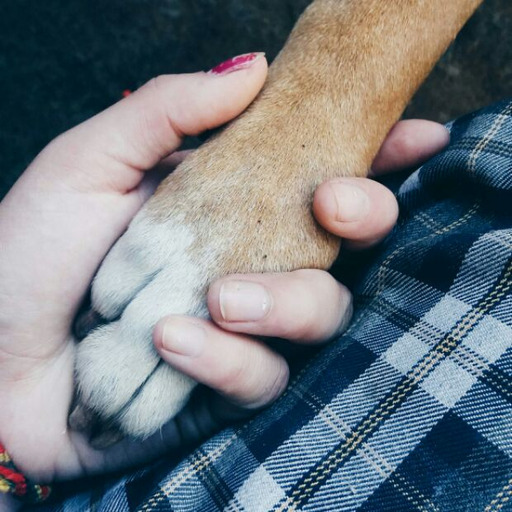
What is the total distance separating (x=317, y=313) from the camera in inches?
35.2

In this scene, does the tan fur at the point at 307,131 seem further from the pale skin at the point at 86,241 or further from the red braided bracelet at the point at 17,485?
the red braided bracelet at the point at 17,485

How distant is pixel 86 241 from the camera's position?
40.9 inches

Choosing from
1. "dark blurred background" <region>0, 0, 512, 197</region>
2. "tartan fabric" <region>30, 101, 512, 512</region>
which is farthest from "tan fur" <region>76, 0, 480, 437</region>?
"dark blurred background" <region>0, 0, 512, 197</region>

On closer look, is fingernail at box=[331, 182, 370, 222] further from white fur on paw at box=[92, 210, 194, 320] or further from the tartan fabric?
white fur on paw at box=[92, 210, 194, 320]

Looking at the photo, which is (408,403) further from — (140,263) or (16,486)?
(16,486)

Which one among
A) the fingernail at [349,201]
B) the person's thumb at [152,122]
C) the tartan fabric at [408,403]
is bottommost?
the tartan fabric at [408,403]

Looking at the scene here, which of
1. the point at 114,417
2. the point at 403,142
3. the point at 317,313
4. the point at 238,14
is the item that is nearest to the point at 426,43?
the point at 403,142

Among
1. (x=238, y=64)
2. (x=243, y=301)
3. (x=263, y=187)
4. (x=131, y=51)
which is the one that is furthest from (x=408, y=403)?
(x=131, y=51)

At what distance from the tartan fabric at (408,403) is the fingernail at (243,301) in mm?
151

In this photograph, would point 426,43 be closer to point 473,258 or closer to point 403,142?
point 403,142

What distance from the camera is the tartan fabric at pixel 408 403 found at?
0.69 meters

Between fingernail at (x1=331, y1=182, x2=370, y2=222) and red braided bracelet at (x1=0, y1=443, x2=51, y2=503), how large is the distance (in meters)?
0.71

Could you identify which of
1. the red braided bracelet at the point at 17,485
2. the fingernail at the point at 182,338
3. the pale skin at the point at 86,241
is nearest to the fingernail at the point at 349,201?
the pale skin at the point at 86,241

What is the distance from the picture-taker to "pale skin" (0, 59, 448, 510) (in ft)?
3.08
